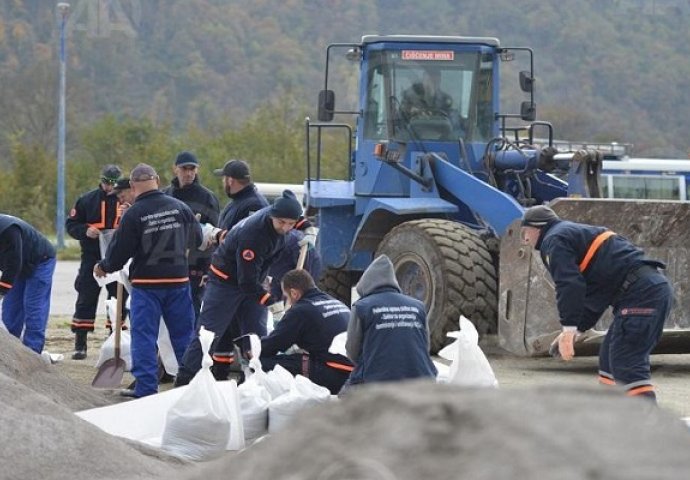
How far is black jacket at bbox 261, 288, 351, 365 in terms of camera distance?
8281 mm

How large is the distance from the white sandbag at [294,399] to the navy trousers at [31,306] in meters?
3.44

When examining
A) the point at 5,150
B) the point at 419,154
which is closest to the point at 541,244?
the point at 419,154

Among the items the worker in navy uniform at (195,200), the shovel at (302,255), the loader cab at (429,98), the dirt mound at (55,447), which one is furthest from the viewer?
the loader cab at (429,98)

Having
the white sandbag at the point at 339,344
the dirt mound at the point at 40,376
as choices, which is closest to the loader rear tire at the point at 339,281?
the dirt mound at the point at 40,376

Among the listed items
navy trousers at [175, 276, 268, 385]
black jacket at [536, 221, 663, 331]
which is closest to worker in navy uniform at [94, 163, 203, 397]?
navy trousers at [175, 276, 268, 385]

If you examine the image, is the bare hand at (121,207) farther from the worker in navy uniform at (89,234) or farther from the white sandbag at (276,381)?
the white sandbag at (276,381)

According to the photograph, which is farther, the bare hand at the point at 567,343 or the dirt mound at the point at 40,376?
the dirt mound at the point at 40,376

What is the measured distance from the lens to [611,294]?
26.4ft

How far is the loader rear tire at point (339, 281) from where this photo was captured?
1438cm

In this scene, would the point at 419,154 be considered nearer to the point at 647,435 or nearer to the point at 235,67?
the point at 647,435

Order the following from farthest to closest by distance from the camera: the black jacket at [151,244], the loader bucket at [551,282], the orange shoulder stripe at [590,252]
Answer: 1. the loader bucket at [551,282]
2. the black jacket at [151,244]
3. the orange shoulder stripe at [590,252]

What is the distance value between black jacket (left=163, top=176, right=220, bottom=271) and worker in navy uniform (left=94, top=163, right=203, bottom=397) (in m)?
1.67

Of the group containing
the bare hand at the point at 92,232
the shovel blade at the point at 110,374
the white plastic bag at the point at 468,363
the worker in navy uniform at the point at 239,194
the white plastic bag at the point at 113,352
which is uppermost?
the worker in navy uniform at the point at 239,194

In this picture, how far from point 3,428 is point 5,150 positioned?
54456 mm
